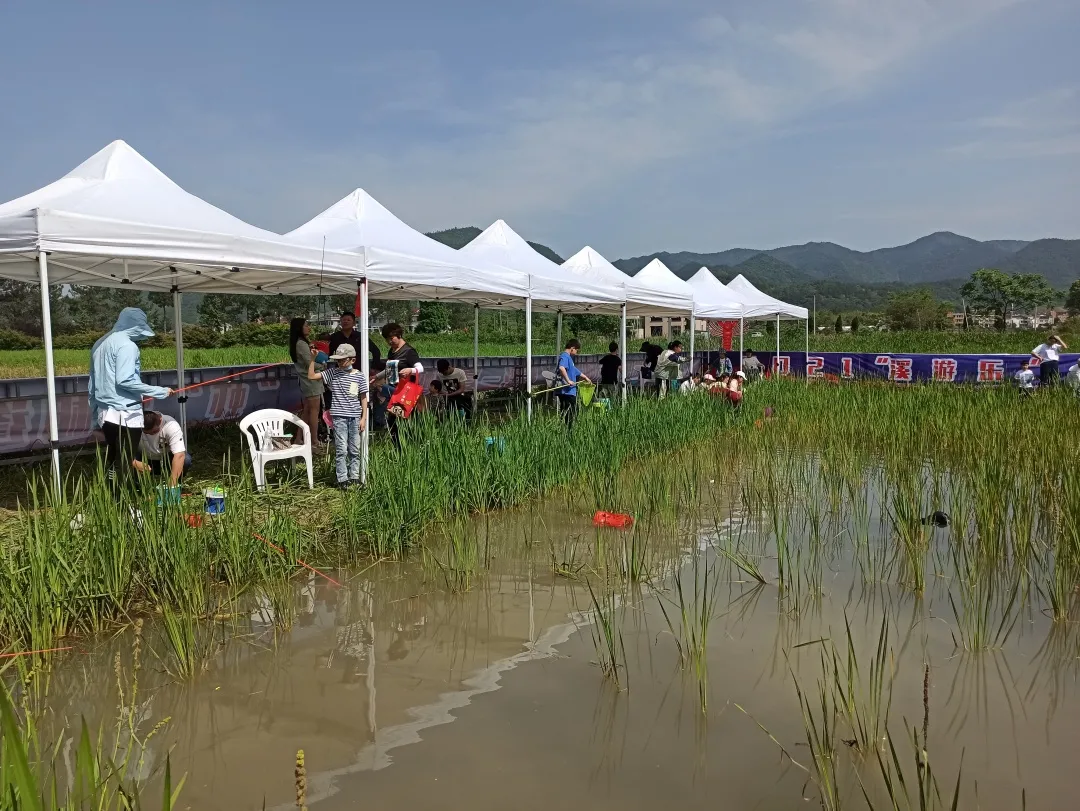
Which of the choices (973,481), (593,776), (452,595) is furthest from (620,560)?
(973,481)

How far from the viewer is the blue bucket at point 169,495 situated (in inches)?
147

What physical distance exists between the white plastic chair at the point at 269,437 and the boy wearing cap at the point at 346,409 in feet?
0.84

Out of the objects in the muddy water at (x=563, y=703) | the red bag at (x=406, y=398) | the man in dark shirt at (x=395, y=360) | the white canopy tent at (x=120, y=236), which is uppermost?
the white canopy tent at (x=120, y=236)

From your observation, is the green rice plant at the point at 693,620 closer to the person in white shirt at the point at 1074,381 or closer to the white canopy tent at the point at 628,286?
the white canopy tent at the point at 628,286

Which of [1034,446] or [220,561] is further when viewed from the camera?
[1034,446]

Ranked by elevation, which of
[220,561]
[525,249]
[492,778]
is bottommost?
[492,778]

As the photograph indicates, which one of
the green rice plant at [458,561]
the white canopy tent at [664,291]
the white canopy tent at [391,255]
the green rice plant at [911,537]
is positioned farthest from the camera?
the white canopy tent at [664,291]

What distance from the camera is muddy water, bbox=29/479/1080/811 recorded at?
2475 millimetres

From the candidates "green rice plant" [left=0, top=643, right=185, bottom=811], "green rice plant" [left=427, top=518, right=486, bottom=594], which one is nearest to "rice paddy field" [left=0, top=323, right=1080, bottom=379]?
"green rice plant" [left=427, top=518, right=486, bottom=594]

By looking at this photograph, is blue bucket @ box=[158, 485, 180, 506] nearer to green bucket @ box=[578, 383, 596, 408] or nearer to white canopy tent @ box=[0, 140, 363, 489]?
white canopy tent @ box=[0, 140, 363, 489]

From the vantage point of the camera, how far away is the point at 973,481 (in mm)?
5453

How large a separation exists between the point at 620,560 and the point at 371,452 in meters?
2.90

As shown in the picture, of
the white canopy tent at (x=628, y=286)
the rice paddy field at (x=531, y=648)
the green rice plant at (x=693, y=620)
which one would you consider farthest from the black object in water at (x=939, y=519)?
the white canopy tent at (x=628, y=286)

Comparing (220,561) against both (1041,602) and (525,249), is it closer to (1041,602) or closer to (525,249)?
(1041,602)
